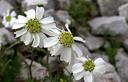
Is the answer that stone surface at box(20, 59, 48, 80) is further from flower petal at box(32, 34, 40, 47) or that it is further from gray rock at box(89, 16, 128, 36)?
gray rock at box(89, 16, 128, 36)

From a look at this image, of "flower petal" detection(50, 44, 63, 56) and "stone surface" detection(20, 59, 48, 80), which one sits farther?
"stone surface" detection(20, 59, 48, 80)

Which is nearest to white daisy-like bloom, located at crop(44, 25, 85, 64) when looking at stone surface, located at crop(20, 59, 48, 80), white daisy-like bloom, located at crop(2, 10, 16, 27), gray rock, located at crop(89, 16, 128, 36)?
stone surface, located at crop(20, 59, 48, 80)

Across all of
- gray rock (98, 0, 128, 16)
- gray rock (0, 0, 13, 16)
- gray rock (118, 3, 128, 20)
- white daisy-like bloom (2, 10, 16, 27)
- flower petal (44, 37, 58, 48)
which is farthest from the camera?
gray rock (98, 0, 128, 16)

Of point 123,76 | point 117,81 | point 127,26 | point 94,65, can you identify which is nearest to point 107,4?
point 127,26

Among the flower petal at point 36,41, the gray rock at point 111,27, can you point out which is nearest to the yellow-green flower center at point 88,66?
the flower petal at point 36,41

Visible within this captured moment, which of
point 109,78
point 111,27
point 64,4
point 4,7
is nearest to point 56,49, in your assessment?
point 109,78

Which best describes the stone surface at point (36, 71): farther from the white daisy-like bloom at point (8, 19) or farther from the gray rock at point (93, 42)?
the gray rock at point (93, 42)
